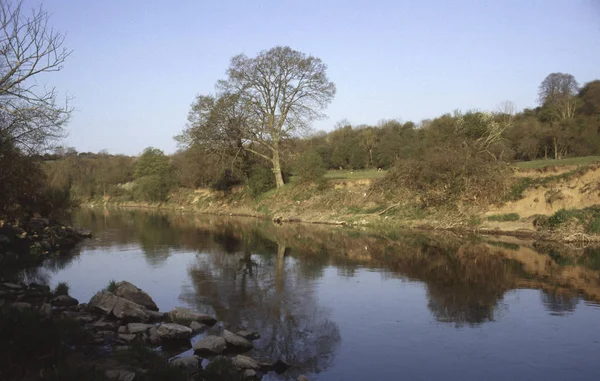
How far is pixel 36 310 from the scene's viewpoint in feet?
28.1

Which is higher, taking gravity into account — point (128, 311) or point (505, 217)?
point (505, 217)

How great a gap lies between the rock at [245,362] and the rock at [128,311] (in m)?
3.22

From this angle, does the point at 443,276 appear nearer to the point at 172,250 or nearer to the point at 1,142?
the point at 172,250

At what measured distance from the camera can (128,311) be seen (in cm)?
1000

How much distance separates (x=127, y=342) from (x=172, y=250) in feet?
44.9

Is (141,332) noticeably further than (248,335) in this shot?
No

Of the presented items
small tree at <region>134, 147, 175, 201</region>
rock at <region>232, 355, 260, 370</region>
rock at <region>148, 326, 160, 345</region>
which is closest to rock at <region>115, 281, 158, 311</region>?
rock at <region>148, 326, 160, 345</region>

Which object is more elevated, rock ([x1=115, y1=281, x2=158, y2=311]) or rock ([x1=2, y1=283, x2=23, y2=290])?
rock ([x1=2, y1=283, x2=23, y2=290])

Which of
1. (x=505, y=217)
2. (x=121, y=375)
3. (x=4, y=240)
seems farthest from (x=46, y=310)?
(x=505, y=217)

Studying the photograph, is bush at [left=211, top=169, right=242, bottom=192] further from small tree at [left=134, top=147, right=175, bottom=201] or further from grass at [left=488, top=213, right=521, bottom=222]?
grass at [left=488, top=213, right=521, bottom=222]

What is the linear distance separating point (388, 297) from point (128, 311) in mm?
6420

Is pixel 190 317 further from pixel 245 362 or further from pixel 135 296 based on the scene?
pixel 245 362

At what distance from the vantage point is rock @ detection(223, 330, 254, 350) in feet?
27.8

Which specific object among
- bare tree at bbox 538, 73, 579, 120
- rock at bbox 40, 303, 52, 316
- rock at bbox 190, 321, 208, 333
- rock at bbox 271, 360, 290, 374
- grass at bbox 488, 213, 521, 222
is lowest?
rock at bbox 271, 360, 290, 374
